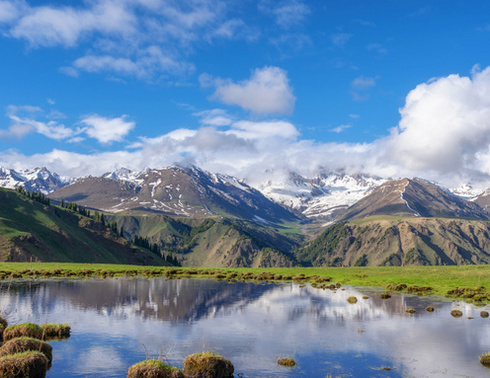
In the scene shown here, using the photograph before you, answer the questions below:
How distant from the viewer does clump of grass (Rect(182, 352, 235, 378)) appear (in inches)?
1118

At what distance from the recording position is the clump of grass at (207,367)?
28.4m

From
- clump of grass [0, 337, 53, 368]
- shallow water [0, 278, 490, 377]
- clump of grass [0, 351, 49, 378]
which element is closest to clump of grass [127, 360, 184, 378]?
shallow water [0, 278, 490, 377]

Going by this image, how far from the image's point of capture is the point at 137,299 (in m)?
66.9

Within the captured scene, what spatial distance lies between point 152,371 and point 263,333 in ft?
65.0

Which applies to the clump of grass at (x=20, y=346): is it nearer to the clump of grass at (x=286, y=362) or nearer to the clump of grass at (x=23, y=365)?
the clump of grass at (x=23, y=365)

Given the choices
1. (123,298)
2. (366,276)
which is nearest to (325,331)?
(123,298)

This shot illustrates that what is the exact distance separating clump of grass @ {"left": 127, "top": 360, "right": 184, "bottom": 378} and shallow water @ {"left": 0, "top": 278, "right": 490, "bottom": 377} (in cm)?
295

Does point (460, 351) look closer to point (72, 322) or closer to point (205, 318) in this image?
point (205, 318)

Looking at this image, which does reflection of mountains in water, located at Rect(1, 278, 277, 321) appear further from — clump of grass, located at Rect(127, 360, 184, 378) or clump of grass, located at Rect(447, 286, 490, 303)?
clump of grass, located at Rect(447, 286, 490, 303)

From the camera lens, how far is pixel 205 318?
52.3 m

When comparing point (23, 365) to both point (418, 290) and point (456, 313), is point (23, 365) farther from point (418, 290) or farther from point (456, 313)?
point (418, 290)

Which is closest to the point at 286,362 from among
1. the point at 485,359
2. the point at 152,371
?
the point at 152,371

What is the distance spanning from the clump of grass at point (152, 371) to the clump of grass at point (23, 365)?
18.4ft

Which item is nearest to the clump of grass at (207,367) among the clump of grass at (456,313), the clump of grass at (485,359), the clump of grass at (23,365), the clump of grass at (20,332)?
the clump of grass at (23,365)
